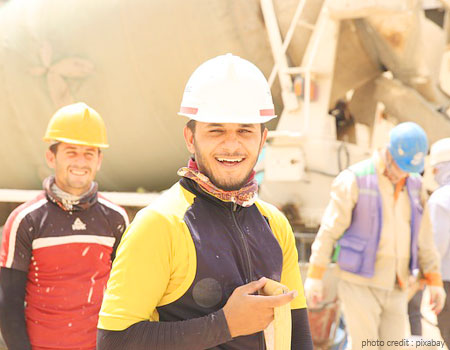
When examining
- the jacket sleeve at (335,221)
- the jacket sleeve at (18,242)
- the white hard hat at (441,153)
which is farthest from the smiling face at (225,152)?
the white hard hat at (441,153)

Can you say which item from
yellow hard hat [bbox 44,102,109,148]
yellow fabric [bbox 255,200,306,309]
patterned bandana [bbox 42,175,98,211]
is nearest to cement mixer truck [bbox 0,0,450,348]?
yellow hard hat [bbox 44,102,109,148]

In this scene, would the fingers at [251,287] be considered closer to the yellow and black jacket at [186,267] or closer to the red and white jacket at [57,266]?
the yellow and black jacket at [186,267]

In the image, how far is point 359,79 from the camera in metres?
5.80

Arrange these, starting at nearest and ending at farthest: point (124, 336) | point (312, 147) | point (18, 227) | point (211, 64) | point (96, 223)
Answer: point (124, 336), point (211, 64), point (18, 227), point (96, 223), point (312, 147)

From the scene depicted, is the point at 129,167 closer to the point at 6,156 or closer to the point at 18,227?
the point at 6,156

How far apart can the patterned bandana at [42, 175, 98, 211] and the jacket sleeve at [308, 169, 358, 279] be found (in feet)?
4.43

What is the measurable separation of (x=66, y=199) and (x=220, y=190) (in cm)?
123

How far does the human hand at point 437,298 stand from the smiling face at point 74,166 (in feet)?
6.26

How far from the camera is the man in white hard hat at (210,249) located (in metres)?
1.32

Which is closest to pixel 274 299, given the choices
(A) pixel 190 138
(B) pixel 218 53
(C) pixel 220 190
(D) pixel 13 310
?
(C) pixel 220 190

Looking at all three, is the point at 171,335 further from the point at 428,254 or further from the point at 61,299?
the point at 428,254

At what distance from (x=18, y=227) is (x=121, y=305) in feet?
3.96

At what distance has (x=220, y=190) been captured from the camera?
149 centimetres

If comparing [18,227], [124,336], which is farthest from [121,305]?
[18,227]
